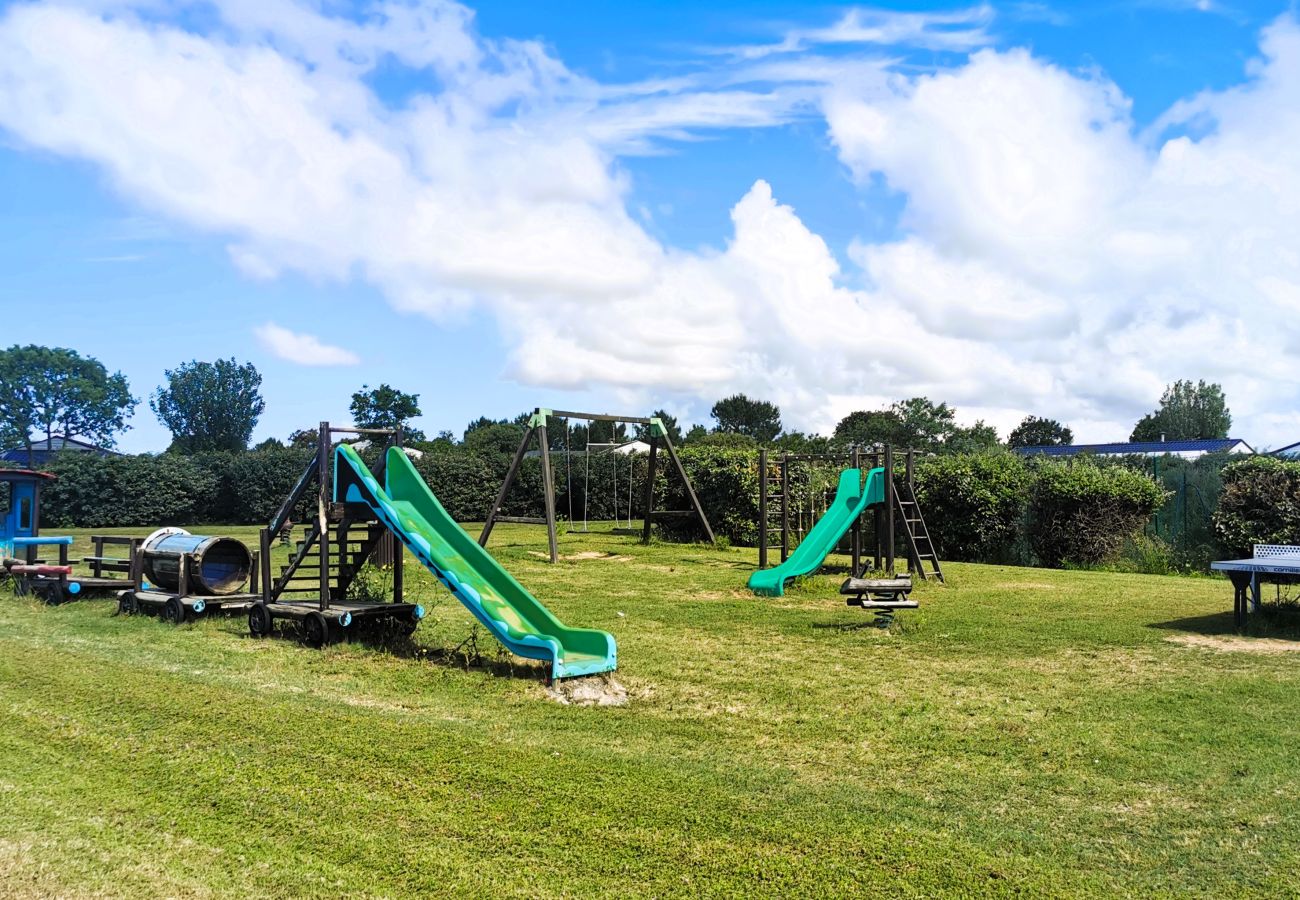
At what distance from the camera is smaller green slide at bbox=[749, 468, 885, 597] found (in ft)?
44.1

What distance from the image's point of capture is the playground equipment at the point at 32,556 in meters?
11.8

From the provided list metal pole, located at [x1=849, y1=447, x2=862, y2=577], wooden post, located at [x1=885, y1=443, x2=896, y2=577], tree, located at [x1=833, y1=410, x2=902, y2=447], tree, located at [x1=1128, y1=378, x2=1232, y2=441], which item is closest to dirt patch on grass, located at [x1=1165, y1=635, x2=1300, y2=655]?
wooden post, located at [x1=885, y1=443, x2=896, y2=577]

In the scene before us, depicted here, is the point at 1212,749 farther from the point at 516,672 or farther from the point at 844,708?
the point at 516,672

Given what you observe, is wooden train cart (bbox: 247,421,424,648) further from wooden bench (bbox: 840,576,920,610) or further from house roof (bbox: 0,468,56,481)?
house roof (bbox: 0,468,56,481)

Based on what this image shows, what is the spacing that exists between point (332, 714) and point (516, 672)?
1.65 metres

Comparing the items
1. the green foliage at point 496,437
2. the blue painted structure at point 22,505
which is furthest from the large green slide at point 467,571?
the green foliage at point 496,437

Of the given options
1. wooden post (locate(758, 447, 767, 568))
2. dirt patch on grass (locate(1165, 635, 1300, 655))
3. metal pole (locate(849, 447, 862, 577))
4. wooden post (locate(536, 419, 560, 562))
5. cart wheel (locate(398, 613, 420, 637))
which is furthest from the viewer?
wooden post (locate(536, 419, 560, 562))

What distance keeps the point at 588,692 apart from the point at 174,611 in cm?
560

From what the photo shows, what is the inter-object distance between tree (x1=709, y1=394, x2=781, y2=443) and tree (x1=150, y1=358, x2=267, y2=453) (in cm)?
3905

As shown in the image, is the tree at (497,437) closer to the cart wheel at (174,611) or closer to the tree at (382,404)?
the tree at (382,404)

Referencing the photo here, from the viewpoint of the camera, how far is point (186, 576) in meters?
10.5

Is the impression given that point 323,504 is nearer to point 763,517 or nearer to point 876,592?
point 876,592

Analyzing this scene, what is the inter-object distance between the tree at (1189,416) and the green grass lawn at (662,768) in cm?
7694

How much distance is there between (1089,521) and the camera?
1767 cm
